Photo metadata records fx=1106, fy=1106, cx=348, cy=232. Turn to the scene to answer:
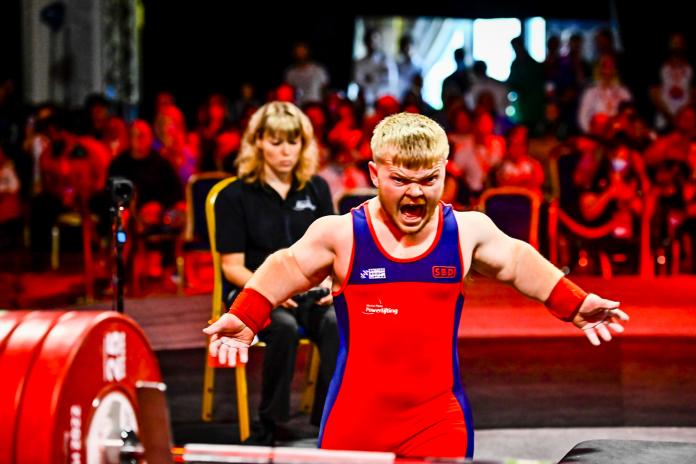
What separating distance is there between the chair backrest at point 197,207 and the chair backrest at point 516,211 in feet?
5.84

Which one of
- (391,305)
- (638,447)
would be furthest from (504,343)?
(391,305)

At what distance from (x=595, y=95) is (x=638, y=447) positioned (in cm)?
671

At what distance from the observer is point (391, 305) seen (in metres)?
2.88

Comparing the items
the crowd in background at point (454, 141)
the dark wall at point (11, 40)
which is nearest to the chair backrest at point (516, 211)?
the crowd in background at point (454, 141)

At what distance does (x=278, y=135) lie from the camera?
15.0ft

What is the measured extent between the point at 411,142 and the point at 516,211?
4.27m

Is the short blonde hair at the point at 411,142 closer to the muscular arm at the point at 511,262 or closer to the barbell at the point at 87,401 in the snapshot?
the muscular arm at the point at 511,262

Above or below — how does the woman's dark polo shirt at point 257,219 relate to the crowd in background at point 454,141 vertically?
below

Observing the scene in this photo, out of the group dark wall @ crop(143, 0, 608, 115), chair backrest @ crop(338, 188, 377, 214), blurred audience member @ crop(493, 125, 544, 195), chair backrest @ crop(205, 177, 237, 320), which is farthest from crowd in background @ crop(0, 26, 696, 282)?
chair backrest @ crop(205, 177, 237, 320)

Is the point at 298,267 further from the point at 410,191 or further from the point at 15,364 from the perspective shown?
the point at 15,364

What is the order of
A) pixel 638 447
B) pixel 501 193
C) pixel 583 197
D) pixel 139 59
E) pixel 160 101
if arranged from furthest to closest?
pixel 139 59, pixel 160 101, pixel 583 197, pixel 501 193, pixel 638 447

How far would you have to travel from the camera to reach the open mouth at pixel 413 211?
2.86 meters

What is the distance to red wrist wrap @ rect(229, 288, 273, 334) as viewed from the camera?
2951 mm

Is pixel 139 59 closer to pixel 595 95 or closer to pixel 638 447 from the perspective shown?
pixel 595 95
